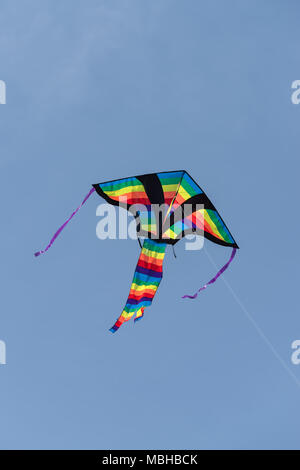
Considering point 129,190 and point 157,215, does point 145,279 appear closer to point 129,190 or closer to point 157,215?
point 157,215

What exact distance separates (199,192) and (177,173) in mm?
681

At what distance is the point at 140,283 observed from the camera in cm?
1206

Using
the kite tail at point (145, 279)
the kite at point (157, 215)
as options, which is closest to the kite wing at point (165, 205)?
the kite at point (157, 215)

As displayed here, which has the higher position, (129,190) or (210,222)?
(129,190)

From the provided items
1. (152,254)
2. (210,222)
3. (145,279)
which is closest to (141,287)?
(145,279)

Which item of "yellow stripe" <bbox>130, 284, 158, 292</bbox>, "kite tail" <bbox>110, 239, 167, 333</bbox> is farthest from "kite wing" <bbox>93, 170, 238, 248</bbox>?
"yellow stripe" <bbox>130, 284, 158, 292</bbox>

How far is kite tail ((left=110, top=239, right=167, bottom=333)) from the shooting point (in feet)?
39.1

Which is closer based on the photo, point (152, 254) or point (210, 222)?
point (152, 254)

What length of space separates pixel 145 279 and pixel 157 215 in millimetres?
1486

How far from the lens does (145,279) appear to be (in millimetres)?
12086
